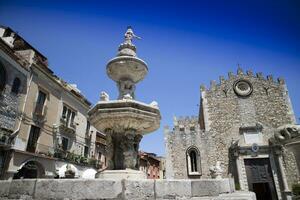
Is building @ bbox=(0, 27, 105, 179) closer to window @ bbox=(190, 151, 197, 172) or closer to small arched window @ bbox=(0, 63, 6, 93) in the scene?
small arched window @ bbox=(0, 63, 6, 93)

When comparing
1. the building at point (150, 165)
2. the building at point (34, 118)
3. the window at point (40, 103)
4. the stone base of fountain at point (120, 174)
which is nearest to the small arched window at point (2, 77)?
the building at point (34, 118)

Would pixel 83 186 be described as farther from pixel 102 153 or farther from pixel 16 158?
pixel 102 153

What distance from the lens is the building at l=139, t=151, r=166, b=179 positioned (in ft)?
126

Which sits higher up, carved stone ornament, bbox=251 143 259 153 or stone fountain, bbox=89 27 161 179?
carved stone ornament, bbox=251 143 259 153

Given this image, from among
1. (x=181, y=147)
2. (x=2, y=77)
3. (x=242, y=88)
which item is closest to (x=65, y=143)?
(x=2, y=77)

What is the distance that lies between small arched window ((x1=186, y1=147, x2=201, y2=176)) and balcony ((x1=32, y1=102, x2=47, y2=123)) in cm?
1346

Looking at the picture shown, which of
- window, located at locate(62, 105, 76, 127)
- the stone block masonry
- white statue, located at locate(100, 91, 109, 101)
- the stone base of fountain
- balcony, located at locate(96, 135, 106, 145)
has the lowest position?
the stone block masonry

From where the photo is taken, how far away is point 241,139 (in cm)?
2105

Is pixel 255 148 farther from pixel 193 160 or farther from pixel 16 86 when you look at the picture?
pixel 16 86

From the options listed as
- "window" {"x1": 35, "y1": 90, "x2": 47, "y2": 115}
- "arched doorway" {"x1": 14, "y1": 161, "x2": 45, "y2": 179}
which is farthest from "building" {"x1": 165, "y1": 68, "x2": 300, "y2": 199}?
"window" {"x1": 35, "y1": 90, "x2": 47, "y2": 115}

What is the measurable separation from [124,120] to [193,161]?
17.4 m

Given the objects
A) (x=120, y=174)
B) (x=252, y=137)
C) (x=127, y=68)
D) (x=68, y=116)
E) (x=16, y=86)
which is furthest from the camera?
(x=68, y=116)

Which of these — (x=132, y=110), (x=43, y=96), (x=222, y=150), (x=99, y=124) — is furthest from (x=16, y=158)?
(x=222, y=150)

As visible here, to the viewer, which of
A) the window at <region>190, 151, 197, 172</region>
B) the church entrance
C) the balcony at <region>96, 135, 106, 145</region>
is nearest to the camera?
the church entrance
